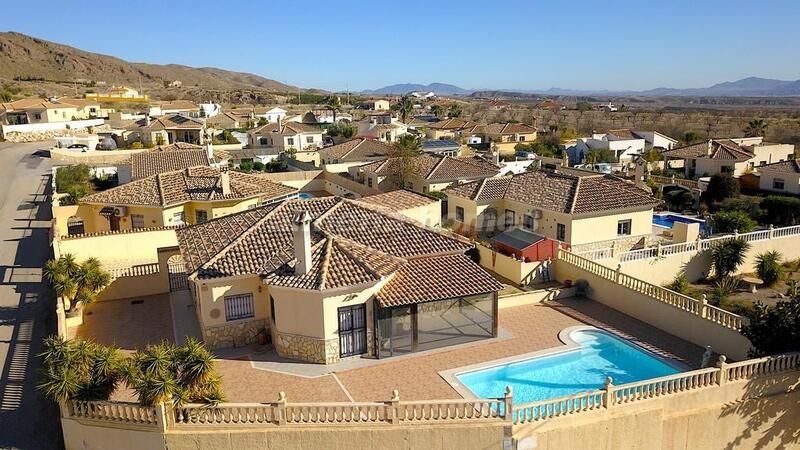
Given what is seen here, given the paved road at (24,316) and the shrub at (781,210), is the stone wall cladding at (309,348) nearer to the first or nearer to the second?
the paved road at (24,316)

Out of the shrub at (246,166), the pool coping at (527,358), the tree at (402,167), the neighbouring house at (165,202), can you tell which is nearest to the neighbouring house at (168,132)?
the shrub at (246,166)

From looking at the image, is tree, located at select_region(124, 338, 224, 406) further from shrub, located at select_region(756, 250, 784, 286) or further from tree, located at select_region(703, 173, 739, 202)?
tree, located at select_region(703, 173, 739, 202)

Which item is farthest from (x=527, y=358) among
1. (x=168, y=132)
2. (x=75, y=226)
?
(x=168, y=132)

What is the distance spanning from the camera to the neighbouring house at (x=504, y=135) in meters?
84.1

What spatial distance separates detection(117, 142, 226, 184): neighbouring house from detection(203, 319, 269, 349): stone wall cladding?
24.1 m

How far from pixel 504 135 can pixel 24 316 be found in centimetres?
7040

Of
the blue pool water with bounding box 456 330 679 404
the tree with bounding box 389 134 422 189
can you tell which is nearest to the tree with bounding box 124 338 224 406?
the blue pool water with bounding box 456 330 679 404

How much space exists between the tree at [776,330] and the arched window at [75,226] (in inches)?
1402

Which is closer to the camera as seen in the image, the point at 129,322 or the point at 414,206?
the point at 129,322

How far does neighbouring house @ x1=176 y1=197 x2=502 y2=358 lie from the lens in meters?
20.2

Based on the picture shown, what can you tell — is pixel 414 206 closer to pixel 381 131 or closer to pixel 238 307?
pixel 238 307

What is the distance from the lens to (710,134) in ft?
370

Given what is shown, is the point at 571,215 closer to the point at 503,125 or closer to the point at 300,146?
the point at 300,146

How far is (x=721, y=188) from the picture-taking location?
49.2 metres
